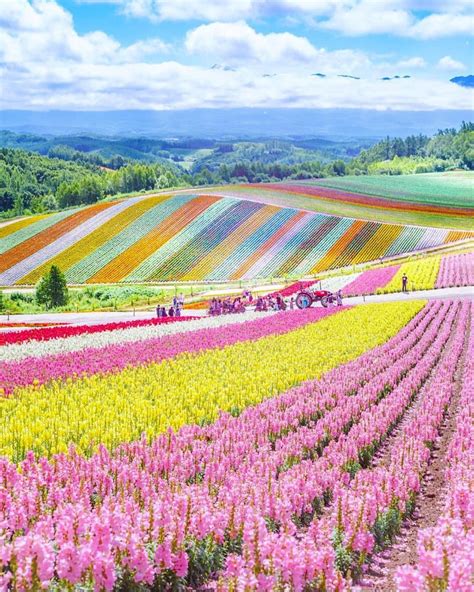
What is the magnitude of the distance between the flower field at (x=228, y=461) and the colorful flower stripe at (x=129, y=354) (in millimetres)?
132

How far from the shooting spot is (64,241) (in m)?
90.5

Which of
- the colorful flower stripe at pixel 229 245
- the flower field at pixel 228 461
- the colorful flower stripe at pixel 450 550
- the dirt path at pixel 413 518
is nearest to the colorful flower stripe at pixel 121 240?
the colorful flower stripe at pixel 229 245

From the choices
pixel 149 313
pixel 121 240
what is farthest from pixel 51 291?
pixel 121 240

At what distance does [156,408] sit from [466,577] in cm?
1009

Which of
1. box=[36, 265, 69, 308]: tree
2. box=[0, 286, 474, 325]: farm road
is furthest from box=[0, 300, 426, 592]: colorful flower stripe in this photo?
box=[36, 265, 69, 308]: tree

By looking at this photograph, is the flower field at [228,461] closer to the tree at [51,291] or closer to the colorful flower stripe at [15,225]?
the tree at [51,291]

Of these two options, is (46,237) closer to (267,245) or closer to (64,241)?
(64,241)

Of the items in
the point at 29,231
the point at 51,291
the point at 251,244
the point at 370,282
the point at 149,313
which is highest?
the point at 29,231

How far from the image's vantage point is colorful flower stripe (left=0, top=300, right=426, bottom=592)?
6.82 meters

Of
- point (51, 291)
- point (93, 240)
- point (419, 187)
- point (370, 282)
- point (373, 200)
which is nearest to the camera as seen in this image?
point (370, 282)

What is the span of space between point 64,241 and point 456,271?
49.5 m

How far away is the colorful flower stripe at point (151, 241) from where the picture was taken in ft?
257

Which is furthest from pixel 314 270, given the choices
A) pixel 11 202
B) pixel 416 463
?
pixel 11 202

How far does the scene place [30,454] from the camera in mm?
11078
